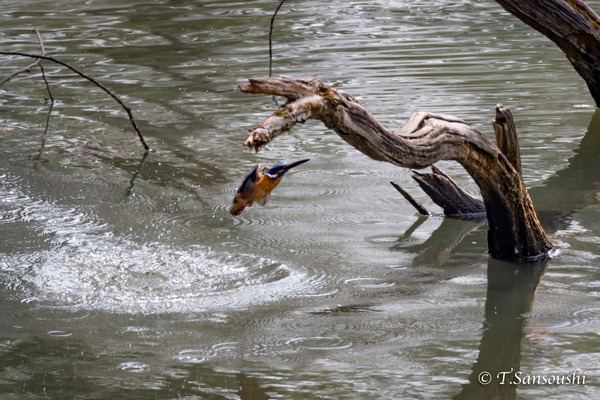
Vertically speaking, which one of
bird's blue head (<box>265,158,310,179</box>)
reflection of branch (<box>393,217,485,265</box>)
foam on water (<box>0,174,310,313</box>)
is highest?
bird's blue head (<box>265,158,310,179</box>)

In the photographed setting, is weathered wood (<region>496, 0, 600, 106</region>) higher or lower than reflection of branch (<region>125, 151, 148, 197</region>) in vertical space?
higher

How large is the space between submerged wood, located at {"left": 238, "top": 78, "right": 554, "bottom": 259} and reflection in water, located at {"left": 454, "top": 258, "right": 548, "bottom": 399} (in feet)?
0.49

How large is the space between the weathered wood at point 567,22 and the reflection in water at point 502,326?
1765 mm

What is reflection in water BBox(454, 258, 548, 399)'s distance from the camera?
3182mm

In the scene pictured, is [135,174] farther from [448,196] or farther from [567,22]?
[567,22]

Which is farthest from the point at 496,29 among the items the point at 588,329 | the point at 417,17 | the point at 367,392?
the point at 367,392

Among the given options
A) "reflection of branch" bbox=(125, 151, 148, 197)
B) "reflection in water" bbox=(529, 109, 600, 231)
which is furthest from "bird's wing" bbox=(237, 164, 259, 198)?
"reflection of branch" bbox=(125, 151, 148, 197)

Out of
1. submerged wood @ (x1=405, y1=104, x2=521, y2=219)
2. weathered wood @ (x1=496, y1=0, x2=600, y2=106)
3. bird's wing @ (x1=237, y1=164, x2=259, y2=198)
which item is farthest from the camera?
weathered wood @ (x1=496, y1=0, x2=600, y2=106)

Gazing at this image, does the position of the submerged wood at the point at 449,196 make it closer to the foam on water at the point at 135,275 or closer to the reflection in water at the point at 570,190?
the reflection in water at the point at 570,190

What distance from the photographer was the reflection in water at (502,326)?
3.18 m

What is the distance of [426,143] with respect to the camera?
11.6ft

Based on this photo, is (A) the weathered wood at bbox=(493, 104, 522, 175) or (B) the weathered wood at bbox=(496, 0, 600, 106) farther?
(B) the weathered wood at bbox=(496, 0, 600, 106)

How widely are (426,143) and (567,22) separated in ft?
7.65

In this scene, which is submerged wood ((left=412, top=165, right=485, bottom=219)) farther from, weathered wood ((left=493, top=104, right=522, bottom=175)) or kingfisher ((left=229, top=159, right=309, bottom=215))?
kingfisher ((left=229, top=159, right=309, bottom=215))
